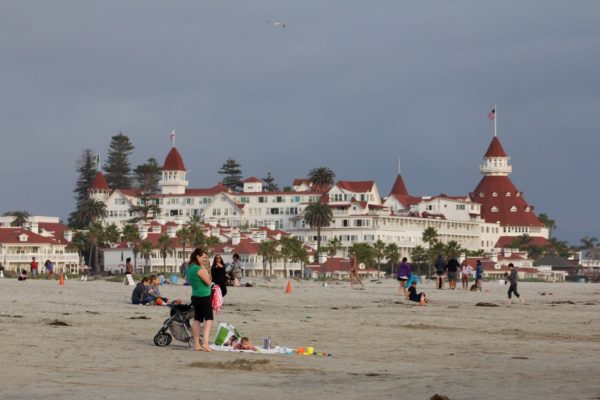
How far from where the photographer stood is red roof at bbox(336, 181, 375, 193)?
176700 mm

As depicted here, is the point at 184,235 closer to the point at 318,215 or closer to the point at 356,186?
the point at 318,215

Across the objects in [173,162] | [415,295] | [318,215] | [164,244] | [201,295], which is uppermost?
[173,162]

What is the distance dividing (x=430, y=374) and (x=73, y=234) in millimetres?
147256

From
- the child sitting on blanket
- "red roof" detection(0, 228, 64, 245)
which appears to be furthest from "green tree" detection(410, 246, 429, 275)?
the child sitting on blanket

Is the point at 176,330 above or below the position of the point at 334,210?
below

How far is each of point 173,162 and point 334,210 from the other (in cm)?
3454

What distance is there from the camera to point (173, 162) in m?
198

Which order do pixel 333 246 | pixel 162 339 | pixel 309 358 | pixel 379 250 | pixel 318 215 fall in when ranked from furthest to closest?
pixel 318 215
pixel 379 250
pixel 333 246
pixel 162 339
pixel 309 358

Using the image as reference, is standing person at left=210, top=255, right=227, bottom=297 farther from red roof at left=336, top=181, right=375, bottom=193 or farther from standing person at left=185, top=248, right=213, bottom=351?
red roof at left=336, top=181, right=375, bottom=193

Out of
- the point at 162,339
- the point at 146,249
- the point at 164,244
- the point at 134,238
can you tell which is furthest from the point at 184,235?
the point at 162,339

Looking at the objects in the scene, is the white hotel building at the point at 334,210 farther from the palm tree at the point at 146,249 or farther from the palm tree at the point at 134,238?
the palm tree at the point at 146,249

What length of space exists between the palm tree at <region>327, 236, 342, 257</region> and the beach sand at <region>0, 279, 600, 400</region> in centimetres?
12709

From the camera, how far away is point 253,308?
29.9m

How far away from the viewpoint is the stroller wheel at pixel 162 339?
61.0ft
